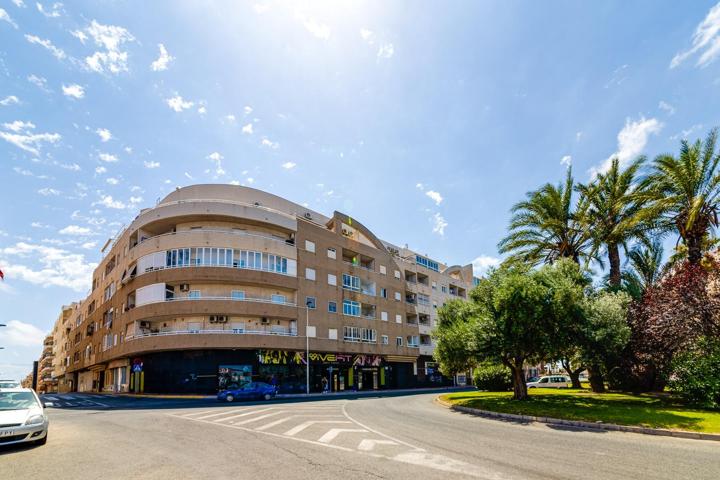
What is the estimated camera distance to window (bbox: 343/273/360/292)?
1827 inches

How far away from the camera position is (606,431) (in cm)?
1318

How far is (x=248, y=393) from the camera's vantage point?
2859 centimetres

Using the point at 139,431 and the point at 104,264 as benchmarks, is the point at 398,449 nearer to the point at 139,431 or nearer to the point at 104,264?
the point at 139,431

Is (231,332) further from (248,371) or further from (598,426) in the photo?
(598,426)

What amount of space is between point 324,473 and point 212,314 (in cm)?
3008

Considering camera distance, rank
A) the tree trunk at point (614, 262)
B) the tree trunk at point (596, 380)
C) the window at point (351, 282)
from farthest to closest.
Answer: the window at point (351, 282) < the tree trunk at point (596, 380) < the tree trunk at point (614, 262)

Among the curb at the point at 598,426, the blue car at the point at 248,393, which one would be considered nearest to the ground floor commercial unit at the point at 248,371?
the blue car at the point at 248,393

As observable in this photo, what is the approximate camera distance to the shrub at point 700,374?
16.8 metres

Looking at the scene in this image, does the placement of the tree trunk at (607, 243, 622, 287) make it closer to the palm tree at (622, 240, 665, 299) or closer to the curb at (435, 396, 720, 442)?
the palm tree at (622, 240, 665, 299)

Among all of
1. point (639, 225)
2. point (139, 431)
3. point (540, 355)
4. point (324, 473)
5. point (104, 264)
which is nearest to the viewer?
point (324, 473)

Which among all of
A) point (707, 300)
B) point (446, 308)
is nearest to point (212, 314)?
point (446, 308)

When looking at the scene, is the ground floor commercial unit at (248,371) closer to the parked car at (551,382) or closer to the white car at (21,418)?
the parked car at (551,382)

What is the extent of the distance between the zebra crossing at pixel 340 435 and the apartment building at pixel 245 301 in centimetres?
1907

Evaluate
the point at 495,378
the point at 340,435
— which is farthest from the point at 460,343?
the point at 340,435
